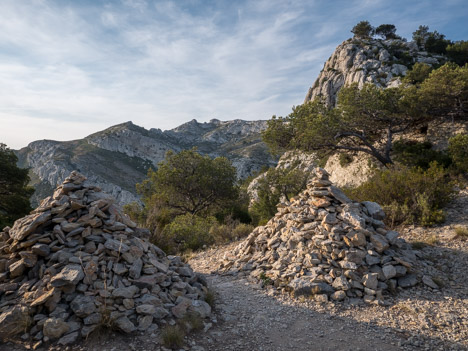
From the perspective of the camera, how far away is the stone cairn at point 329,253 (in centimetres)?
570

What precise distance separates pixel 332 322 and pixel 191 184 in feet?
47.9

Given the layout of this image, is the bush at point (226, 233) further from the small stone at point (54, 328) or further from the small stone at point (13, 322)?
the small stone at point (13, 322)

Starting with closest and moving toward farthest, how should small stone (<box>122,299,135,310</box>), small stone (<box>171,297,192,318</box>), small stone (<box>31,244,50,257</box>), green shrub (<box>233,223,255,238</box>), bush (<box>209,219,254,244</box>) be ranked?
small stone (<box>122,299,135,310</box>) → small stone (<box>31,244,50,257</box>) → small stone (<box>171,297,192,318</box>) → bush (<box>209,219,254,244</box>) → green shrub (<box>233,223,255,238</box>)

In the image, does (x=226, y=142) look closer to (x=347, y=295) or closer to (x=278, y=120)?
(x=278, y=120)

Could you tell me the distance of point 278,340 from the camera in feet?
14.0

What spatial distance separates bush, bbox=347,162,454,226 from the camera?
8.88 meters

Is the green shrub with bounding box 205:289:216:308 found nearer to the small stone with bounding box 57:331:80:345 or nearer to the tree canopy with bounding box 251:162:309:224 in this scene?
the small stone with bounding box 57:331:80:345

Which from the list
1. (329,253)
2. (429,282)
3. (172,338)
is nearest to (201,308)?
(172,338)

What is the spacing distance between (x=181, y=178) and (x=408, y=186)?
13.4m

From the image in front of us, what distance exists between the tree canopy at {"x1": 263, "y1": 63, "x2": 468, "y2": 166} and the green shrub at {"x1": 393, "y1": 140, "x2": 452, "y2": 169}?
0.58 meters

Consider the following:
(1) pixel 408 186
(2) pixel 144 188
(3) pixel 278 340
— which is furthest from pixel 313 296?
(2) pixel 144 188

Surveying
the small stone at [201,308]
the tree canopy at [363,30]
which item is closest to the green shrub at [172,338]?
the small stone at [201,308]

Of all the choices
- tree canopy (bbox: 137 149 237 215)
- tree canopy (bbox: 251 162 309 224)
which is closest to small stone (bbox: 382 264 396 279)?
tree canopy (bbox: 251 162 309 224)

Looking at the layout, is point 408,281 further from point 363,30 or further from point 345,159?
point 363,30
